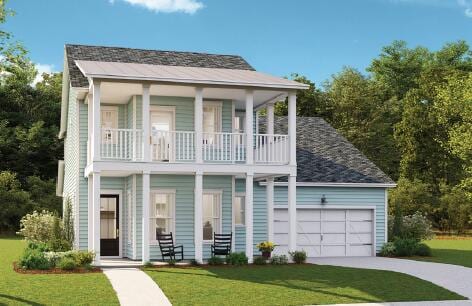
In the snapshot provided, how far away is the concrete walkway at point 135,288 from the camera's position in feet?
52.2

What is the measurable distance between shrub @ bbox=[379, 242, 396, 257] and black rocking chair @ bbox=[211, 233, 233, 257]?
7.23 meters

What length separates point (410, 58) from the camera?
69.3m

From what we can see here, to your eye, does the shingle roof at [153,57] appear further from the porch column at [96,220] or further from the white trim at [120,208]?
the porch column at [96,220]

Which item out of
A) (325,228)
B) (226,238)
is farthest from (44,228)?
(325,228)

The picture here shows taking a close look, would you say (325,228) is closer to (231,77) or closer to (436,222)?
(231,77)

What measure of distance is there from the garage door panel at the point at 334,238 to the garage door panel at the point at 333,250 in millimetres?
171

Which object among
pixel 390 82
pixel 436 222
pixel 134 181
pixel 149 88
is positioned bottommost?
pixel 436 222

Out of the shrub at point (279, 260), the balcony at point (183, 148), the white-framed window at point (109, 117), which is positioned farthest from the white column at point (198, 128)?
the white-framed window at point (109, 117)

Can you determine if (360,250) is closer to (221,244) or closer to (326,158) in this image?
(326,158)

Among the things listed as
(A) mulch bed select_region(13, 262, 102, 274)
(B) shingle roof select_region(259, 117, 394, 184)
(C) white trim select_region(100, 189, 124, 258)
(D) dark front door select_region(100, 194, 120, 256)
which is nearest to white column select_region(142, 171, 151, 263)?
(A) mulch bed select_region(13, 262, 102, 274)

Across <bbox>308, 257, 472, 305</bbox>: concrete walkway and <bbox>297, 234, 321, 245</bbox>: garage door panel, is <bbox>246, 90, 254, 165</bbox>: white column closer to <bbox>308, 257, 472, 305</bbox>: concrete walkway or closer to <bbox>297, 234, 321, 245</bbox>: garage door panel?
<bbox>308, 257, 472, 305</bbox>: concrete walkway

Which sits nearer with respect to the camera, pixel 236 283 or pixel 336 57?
pixel 236 283

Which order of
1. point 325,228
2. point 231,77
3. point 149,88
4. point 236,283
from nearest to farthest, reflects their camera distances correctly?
1. point 236,283
2. point 149,88
3. point 231,77
4. point 325,228

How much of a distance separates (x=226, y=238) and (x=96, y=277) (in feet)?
22.5
